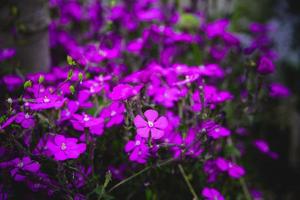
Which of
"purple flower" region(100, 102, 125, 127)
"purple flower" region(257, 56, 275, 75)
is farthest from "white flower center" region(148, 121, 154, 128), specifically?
"purple flower" region(257, 56, 275, 75)

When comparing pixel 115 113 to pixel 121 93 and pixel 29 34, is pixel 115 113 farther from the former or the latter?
pixel 29 34

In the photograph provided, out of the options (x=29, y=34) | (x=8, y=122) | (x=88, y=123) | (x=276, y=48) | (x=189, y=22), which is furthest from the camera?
(x=276, y=48)

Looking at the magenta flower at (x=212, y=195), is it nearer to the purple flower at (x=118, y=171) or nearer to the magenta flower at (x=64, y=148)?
the purple flower at (x=118, y=171)

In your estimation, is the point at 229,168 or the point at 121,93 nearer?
the point at 121,93

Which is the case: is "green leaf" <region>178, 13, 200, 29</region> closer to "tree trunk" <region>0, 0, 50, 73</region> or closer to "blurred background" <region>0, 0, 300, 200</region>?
"blurred background" <region>0, 0, 300, 200</region>

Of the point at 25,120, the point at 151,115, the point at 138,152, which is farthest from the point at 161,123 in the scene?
the point at 25,120

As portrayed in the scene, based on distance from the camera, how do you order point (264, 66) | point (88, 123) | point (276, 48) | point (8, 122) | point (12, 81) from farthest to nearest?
point (276, 48)
point (12, 81)
point (264, 66)
point (88, 123)
point (8, 122)

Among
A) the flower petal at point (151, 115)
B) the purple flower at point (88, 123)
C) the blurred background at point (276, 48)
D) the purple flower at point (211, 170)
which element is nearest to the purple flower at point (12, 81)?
the blurred background at point (276, 48)
